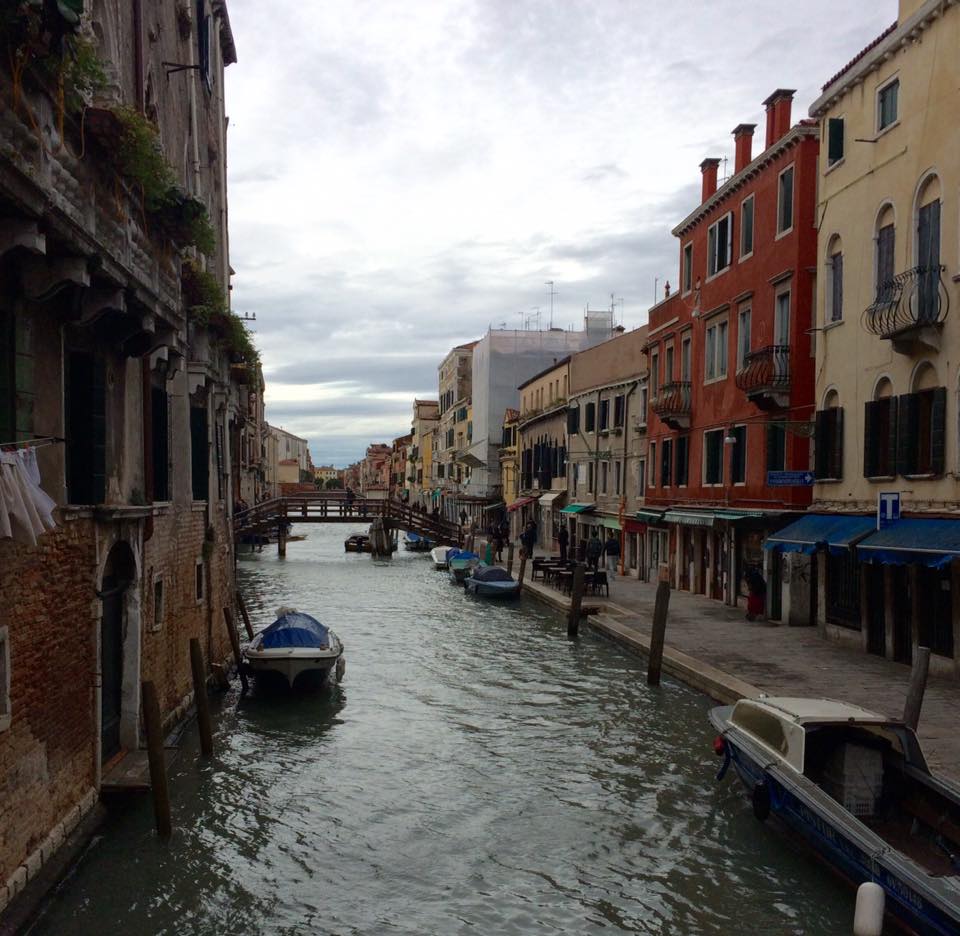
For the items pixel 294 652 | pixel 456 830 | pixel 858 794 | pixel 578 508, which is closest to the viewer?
pixel 858 794

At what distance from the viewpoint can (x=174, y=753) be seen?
13.7m

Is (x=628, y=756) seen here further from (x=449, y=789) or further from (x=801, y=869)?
(x=801, y=869)

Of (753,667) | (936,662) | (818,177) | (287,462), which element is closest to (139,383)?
(753,667)

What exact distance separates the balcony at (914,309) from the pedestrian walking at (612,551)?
18989mm

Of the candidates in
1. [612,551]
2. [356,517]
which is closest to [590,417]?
[612,551]

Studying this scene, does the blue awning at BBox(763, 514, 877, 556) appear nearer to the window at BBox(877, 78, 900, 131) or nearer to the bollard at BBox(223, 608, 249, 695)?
the window at BBox(877, 78, 900, 131)

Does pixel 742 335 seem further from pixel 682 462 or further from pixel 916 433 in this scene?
pixel 916 433

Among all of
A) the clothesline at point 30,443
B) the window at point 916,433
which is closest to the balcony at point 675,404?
the window at point 916,433

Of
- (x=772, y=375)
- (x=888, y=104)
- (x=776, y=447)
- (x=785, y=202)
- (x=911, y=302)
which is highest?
(x=888, y=104)

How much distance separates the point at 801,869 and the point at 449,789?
4.73 metres

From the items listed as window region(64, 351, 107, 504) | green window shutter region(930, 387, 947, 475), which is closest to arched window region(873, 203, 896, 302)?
green window shutter region(930, 387, 947, 475)

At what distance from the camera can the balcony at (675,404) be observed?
1165 inches

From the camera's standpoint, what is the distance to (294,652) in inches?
711

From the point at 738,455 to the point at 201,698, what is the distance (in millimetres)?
16220
